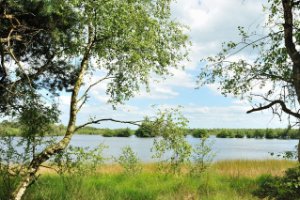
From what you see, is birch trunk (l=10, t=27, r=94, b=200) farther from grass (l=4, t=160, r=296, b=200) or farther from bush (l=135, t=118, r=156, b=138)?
bush (l=135, t=118, r=156, b=138)

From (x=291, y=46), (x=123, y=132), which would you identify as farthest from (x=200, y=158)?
(x=123, y=132)

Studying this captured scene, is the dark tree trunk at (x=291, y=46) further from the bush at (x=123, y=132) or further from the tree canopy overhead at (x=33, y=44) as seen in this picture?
the bush at (x=123, y=132)

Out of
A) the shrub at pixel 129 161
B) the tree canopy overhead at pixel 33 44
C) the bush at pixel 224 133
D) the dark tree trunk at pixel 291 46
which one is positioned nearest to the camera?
the dark tree trunk at pixel 291 46

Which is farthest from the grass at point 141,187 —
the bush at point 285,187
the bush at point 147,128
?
the bush at point 285,187

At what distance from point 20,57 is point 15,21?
112 cm

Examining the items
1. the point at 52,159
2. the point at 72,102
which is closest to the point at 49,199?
the point at 52,159

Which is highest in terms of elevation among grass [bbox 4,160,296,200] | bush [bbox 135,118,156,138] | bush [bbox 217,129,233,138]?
bush [bbox 217,129,233,138]

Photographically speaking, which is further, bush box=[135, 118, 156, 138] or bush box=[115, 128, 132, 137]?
bush box=[115, 128, 132, 137]

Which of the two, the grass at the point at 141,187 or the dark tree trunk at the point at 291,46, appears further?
the grass at the point at 141,187

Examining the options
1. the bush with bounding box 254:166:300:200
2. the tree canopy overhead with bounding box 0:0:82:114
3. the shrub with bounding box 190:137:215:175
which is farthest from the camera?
the shrub with bounding box 190:137:215:175

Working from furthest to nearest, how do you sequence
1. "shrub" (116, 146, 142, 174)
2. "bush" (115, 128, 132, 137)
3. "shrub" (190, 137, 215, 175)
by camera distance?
"bush" (115, 128, 132, 137) → "shrub" (116, 146, 142, 174) → "shrub" (190, 137, 215, 175)

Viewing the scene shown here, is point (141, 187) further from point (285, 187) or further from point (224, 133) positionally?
point (224, 133)

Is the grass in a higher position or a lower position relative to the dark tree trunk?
lower

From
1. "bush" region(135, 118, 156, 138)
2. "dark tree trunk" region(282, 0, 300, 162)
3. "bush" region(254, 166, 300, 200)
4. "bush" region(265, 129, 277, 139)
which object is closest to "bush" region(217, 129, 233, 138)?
"bush" region(265, 129, 277, 139)
